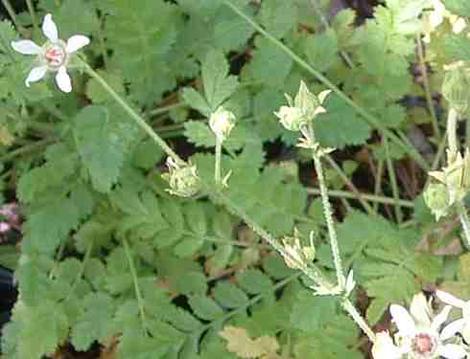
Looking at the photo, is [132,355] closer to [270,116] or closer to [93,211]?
[93,211]

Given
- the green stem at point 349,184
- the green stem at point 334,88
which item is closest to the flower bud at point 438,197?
the green stem at point 334,88

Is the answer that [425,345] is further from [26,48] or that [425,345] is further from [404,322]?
[26,48]

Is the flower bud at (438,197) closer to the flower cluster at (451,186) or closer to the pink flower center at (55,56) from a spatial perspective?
the flower cluster at (451,186)

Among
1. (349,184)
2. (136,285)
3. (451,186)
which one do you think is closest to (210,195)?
(136,285)

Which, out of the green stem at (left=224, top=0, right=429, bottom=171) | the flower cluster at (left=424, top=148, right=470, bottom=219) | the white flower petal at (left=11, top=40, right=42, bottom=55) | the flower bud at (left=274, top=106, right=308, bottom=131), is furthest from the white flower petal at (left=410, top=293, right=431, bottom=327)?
the white flower petal at (left=11, top=40, right=42, bottom=55)

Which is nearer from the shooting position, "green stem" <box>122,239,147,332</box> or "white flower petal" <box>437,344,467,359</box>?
"white flower petal" <box>437,344,467,359</box>

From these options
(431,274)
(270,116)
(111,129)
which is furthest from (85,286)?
(431,274)

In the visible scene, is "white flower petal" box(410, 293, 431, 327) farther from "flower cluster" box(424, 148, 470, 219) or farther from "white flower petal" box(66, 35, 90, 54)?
"white flower petal" box(66, 35, 90, 54)
